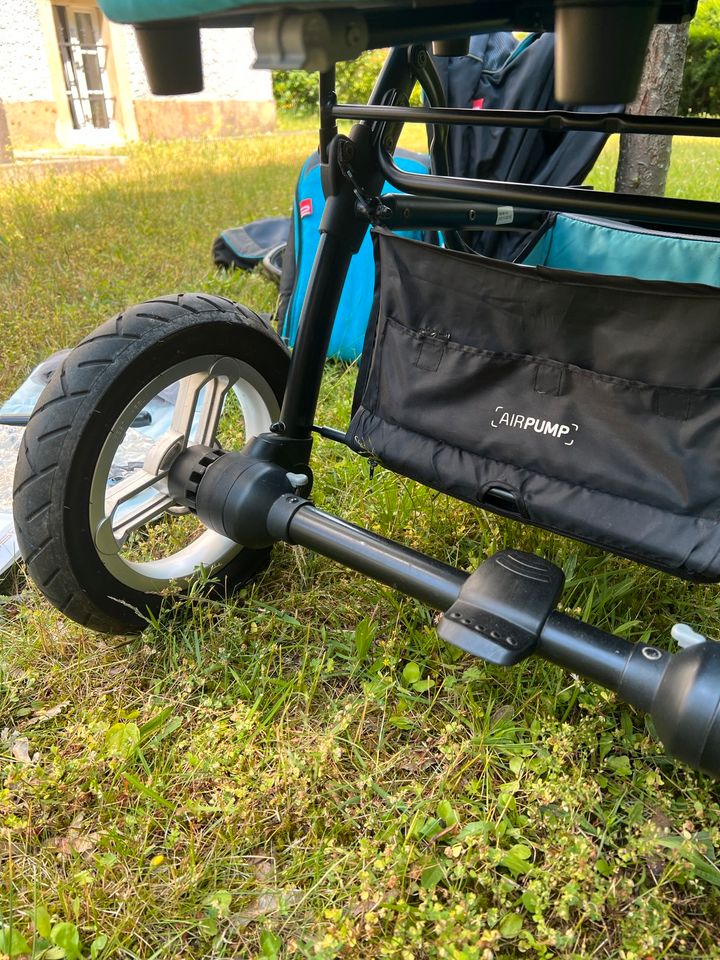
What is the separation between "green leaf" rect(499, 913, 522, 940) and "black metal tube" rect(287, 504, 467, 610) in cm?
36

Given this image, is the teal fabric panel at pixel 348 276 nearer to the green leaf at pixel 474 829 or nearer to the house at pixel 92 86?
the green leaf at pixel 474 829

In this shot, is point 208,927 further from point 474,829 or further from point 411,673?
point 411,673

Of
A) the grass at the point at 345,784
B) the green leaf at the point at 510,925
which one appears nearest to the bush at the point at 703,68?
the grass at the point at 345,784

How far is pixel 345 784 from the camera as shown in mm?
1036

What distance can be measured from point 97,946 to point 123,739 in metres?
0.28

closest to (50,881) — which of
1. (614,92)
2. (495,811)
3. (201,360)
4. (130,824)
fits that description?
(130,824)

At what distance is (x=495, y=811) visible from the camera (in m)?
1.00

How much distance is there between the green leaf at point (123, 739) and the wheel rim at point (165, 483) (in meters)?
0.22

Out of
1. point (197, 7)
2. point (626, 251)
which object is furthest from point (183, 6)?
point (626, 251)

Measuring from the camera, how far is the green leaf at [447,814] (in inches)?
38.6

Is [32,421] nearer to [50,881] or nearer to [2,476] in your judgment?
[50,881]

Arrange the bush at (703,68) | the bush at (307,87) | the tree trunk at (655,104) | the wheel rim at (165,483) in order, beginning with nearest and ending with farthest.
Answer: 1. the wheel rim at (165,483)
2. the tree trunk at (655,104)
3. the bush at (703,68)
4. the bush at (307,87)

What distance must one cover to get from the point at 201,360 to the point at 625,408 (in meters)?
0.65

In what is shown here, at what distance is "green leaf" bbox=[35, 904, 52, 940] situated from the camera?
33.9 inches
